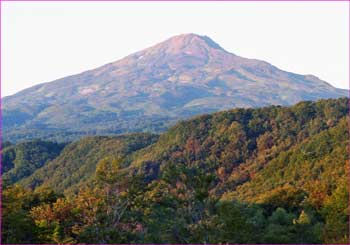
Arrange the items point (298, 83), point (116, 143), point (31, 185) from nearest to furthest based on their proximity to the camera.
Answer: point (31, 185) → point (116, 143) → point (298, 83)

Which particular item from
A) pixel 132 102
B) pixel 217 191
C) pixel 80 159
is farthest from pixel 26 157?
pixel 132 102

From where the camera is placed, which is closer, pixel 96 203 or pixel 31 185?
pixel 96 203

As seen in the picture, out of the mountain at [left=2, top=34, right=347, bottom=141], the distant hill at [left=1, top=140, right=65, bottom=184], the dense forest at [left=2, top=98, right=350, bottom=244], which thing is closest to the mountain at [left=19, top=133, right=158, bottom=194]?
the dense forest at [left=2, top=98, right=350, bottom=244]

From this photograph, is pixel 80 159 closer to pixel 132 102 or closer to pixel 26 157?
pixel 26 157

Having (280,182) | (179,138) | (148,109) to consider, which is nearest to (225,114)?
(179,138)

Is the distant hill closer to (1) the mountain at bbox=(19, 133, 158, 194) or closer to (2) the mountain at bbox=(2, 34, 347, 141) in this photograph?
(1) the mountain at bbox=(19, 133, 158, 194)

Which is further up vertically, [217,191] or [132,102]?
[132,102]

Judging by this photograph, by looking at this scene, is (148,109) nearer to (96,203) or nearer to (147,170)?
(147,170)

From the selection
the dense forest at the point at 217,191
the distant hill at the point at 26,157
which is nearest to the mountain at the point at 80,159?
the dense forest at the point at 217,191
